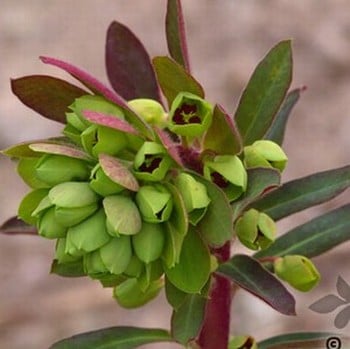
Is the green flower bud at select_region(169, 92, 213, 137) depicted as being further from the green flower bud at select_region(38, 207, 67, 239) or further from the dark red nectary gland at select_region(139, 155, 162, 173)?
the green flower bud at select_region(38, 207, 67, 239)

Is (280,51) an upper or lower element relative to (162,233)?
upper

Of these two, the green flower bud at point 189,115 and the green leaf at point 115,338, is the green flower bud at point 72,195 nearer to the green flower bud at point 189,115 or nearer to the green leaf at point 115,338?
the green flower bud at point 189,115

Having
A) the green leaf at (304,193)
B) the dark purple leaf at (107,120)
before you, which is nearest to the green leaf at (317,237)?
the green leaf at (304,193)

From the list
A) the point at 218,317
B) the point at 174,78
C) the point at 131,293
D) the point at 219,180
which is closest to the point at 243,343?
the point at 218,317

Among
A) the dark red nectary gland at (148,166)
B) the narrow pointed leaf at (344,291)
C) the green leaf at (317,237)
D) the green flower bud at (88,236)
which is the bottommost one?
the narrow pointed leaf at (344,291)

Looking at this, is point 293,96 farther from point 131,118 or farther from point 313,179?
point 131,118

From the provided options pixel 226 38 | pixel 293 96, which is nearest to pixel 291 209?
pixel 293 96
